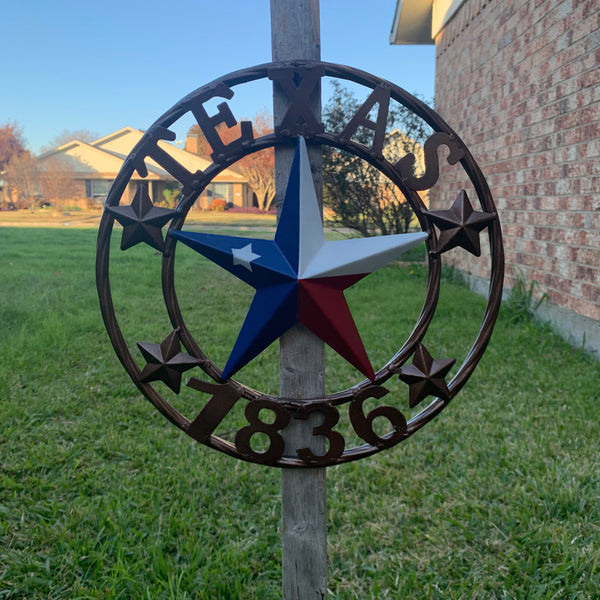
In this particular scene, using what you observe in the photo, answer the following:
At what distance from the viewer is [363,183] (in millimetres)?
8438

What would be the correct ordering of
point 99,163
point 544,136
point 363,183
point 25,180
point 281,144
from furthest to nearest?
1. point 25,180
2. point 99,163
3. point 363,183
4. point 544,136
5. point 281,144

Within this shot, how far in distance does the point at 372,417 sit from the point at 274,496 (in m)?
1.26

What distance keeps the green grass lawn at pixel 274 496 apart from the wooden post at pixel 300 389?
407mm

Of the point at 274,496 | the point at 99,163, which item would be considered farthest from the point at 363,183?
the point at 99,163

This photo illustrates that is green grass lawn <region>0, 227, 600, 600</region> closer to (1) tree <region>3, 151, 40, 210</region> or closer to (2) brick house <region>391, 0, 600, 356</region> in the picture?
(2) brick house <region>391, 0, 600, 356</region>

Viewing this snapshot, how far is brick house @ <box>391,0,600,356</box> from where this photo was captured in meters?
3.74

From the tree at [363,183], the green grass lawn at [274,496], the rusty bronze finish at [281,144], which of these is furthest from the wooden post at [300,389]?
the tree at [363,183]

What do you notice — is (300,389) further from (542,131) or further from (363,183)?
(363,183)

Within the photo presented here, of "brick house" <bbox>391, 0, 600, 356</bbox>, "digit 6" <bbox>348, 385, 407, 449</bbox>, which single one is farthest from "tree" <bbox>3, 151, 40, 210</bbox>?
"digit 6" <bbox>348, 385, 407, 449</bbox>

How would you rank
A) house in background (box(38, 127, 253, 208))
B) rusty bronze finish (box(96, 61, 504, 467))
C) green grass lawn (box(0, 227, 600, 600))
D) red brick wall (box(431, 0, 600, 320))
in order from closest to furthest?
rusty bronze finish (box(96, 61, 504, 467)), green grass lawn (box(0, 227, 600, 600)), red brick wall (box(431, 0, 600, 320)), house in background (box(38, 127, 253, 208))

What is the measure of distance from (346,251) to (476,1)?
19.8ft

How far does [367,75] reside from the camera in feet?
4.45

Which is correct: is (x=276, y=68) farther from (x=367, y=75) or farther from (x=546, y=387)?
(x=546, y=387)

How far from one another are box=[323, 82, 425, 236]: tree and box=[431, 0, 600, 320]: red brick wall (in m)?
2.12
